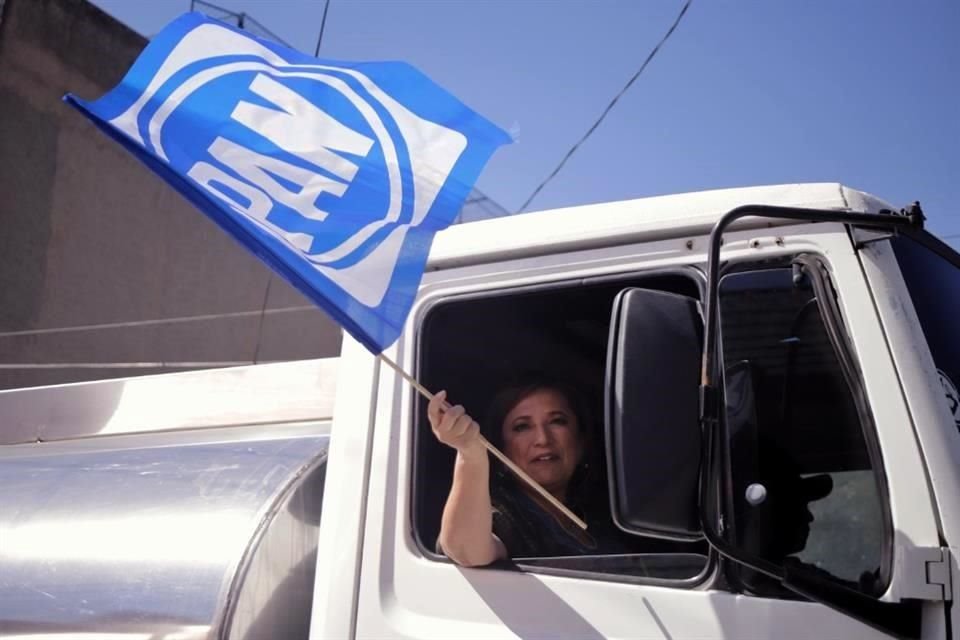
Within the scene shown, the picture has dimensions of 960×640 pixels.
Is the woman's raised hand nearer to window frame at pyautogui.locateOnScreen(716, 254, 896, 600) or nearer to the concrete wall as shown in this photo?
window frame at pyautogui.locateOnScreen(716, 254, 896, 600)

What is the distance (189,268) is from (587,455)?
10.0 meters

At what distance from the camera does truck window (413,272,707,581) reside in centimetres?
225

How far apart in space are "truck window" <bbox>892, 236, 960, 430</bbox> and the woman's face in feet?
3.02

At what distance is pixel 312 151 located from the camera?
8.09ft

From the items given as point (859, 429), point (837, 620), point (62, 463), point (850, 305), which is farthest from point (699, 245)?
point (62, 463)

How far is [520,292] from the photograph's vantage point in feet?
8.13

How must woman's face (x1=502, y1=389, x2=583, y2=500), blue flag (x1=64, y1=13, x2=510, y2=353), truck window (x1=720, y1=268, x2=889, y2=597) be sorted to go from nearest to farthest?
truck window (x1=720, y1=268, x2=889, y2=597)
blue flag (x1=64, y1=13, x2=510, y2=353)
woman's face (x1=502, y1=389, x2=583, y2=500)

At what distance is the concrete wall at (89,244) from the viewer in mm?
10359

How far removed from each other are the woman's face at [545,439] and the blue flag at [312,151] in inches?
24.8

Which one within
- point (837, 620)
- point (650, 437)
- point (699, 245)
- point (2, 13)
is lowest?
point (837, 620)

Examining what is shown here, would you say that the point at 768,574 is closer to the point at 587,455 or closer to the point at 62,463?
the point at 587,455

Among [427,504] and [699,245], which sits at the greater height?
[699,245]

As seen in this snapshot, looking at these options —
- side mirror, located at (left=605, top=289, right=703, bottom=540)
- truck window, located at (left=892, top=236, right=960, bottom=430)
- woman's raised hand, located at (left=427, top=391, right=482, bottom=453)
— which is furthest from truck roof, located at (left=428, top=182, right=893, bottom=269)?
woman's raised hand, located at (left=427, top=391, right=482, bottom=453)

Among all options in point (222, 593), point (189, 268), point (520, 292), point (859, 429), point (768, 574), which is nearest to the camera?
point (768, 574)
